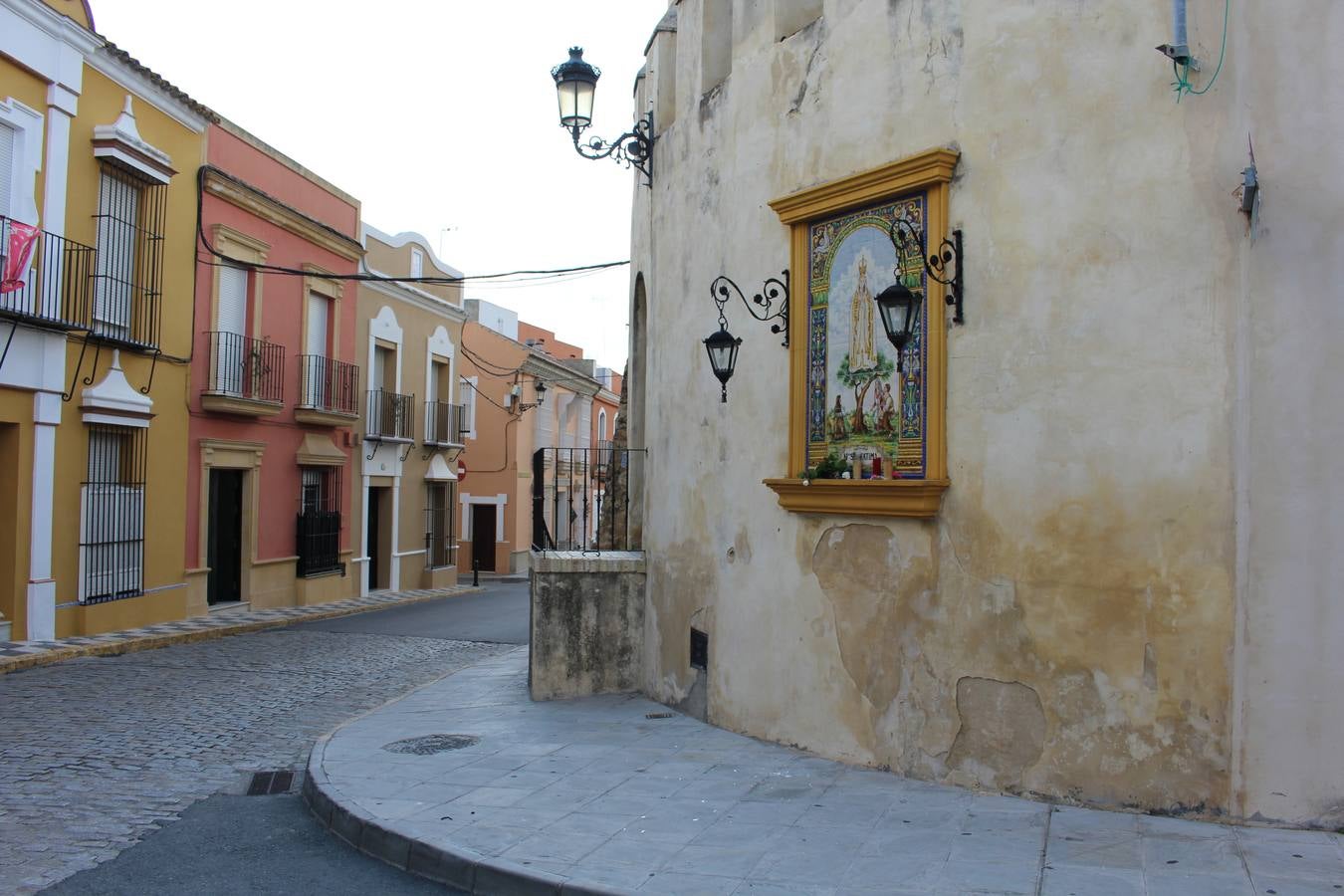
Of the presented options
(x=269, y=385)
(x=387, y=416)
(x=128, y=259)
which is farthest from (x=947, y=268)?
(x=387, y=416)

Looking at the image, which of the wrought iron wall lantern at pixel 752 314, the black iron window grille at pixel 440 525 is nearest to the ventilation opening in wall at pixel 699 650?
the wrought iron wall lantern at pixel 752 314

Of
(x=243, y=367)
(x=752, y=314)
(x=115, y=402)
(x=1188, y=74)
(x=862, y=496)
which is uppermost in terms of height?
(x=1188, y=74)

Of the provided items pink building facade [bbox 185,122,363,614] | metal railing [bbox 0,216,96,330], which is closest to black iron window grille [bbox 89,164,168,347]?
metal railing [bbox 0,216,96,330]

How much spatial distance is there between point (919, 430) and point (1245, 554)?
6.29 ft

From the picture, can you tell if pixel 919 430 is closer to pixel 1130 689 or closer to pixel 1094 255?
pixel 1094 255

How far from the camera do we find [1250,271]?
5.50 m

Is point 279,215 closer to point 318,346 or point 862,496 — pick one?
point 318,346

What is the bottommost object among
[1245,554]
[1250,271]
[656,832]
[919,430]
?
[656,832]

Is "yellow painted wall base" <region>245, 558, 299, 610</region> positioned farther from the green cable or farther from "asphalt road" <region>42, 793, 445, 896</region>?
the green cable

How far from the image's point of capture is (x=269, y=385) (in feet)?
63.1

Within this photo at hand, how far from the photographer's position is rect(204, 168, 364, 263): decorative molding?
57.6 ft

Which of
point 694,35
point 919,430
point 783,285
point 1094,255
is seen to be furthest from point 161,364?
point 1094,255

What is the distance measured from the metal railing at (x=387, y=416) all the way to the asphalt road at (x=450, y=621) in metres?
3.84

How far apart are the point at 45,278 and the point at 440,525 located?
571 inches
